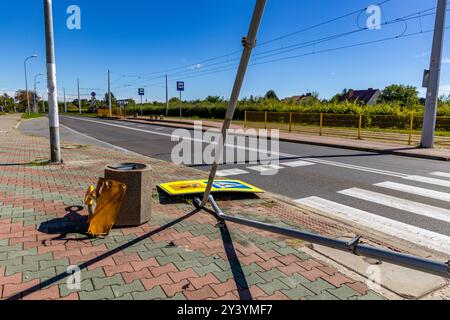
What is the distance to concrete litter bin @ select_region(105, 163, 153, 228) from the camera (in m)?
4.04

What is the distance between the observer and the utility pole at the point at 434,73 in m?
13.5

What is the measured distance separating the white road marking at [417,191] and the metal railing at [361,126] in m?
10.7

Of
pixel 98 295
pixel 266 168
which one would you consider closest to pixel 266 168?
pixel 266 168

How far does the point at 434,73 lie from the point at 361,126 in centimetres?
861

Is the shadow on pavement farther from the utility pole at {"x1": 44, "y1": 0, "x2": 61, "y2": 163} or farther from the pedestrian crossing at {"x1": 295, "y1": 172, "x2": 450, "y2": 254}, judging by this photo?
the utility pole at {"x1": 44, "y1": 0, "x2": 61, "y2": 163}

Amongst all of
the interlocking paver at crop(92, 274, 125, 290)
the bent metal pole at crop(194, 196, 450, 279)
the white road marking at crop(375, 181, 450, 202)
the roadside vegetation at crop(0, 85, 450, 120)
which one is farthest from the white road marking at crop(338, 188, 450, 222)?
the roadside vegetation at crop(0, 85, 450, 120)

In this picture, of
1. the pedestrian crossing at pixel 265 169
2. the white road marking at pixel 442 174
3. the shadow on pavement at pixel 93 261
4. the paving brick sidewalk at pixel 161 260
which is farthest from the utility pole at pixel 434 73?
the shadow on pavement at pixel 93 261

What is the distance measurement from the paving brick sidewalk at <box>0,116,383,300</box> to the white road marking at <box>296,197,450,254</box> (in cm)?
82

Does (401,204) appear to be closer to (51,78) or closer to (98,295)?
(98,295)

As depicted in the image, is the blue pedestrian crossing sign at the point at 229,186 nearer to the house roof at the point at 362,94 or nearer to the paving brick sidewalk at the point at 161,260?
the paving brick sidewalk at the point at 161,260

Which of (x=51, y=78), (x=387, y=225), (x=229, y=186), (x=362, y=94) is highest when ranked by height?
(x=362, y=94)

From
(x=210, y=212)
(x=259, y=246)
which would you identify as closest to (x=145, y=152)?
(x=210, y=212)

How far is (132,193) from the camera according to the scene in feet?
13.4
